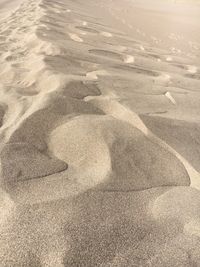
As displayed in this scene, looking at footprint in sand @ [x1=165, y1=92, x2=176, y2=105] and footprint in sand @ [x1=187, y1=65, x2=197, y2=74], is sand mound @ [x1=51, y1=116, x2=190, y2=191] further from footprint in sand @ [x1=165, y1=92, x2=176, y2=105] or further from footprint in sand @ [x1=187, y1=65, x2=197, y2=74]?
footprint in sand @ [x1=187, y1=65, x2=197, y2=74]

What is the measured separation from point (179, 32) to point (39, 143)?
4953mm

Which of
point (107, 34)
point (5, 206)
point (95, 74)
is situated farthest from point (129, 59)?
point (5, 206)

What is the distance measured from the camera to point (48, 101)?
1940 millimetres

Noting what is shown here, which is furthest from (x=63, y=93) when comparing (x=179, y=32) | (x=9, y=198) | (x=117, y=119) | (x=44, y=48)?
(x=179, y=32)

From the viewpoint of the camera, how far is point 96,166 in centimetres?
143

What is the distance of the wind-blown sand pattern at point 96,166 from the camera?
1.07 meters

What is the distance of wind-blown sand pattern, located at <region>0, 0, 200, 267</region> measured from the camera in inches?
42.3

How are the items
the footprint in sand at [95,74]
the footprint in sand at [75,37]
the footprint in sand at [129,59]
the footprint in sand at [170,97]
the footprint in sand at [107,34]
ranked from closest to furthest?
1. the footprint in sand at [170,97]
2. the footprint in sand at [95,74]
3. the footprint in sand at [129,59]
4. the footprint in sand at [75,37]
5. the footprint in sand at [107,34]

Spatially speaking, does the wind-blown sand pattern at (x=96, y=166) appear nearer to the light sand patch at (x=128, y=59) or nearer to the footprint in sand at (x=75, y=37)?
the light sand patch at (x=128, y=59)

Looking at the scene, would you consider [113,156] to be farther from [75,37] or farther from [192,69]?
Answer: [75,37]

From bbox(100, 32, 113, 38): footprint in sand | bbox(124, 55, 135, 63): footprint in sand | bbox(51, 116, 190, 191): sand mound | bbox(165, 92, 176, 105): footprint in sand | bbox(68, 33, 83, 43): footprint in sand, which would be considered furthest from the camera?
bbox(100, 32, 113, 38): footprint in sand

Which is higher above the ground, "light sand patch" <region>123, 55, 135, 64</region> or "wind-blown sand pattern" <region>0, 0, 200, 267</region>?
"wind-blown sand pattern" <region>0, 0, 200, 267</region>

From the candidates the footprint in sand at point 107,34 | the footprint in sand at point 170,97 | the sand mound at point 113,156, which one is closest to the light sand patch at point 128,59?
the footprint in sand at point 170,97

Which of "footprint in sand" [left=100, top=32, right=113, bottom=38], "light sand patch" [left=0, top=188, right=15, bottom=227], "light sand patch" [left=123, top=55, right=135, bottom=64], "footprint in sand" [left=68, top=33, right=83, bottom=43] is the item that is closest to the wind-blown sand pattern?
"light sand patch" [left=0, top=188, right=15, bottom=227]
